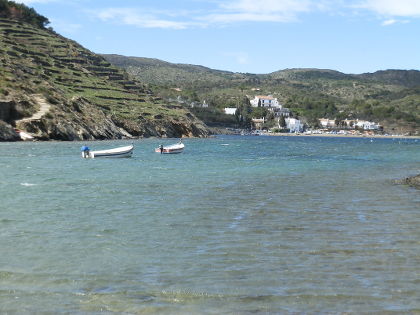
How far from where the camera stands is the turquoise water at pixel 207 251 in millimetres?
10391

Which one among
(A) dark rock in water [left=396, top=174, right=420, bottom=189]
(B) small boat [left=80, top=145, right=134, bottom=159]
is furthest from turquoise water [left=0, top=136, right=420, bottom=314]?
(B) small boat [left=80, top=145, right=134, bottom=159]

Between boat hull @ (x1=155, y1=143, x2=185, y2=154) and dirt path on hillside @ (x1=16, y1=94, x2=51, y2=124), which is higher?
dirt path on hillside @ (x1=16, y1=94, x2=51, y2=124)

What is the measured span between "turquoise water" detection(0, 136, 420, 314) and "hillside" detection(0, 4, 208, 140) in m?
70.5

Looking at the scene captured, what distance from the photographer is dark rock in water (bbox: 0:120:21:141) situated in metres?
87.8

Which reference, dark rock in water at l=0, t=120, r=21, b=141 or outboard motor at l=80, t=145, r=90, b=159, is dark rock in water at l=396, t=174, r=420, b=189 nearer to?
outboard motor at l=80, t=145, r=90, b=159

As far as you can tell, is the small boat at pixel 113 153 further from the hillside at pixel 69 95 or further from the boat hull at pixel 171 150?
the hillside at pixel 69 95

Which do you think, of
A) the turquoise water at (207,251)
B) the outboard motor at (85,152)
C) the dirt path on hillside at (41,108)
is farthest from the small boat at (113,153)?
the dirt path on hillside at (41,108)

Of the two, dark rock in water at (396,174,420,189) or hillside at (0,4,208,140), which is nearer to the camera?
dark rock in water at (396,174,420,189)

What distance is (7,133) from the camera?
88.4m

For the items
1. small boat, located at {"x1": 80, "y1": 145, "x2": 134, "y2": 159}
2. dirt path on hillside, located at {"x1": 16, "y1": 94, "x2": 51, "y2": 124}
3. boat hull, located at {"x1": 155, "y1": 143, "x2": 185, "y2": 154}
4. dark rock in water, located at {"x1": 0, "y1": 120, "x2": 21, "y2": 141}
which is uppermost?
dirt path on hillside, located at {"x1": 16, "y1": 94, "x2": 51, "y2": 124}

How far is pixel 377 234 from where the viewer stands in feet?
57.1

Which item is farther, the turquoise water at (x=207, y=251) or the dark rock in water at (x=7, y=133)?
the dark rock in water at (x=7, y=133)

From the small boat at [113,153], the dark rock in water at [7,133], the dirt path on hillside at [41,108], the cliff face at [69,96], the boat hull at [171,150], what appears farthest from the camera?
the cliff face at [69,96]

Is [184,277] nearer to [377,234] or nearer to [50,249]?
[50,249]
